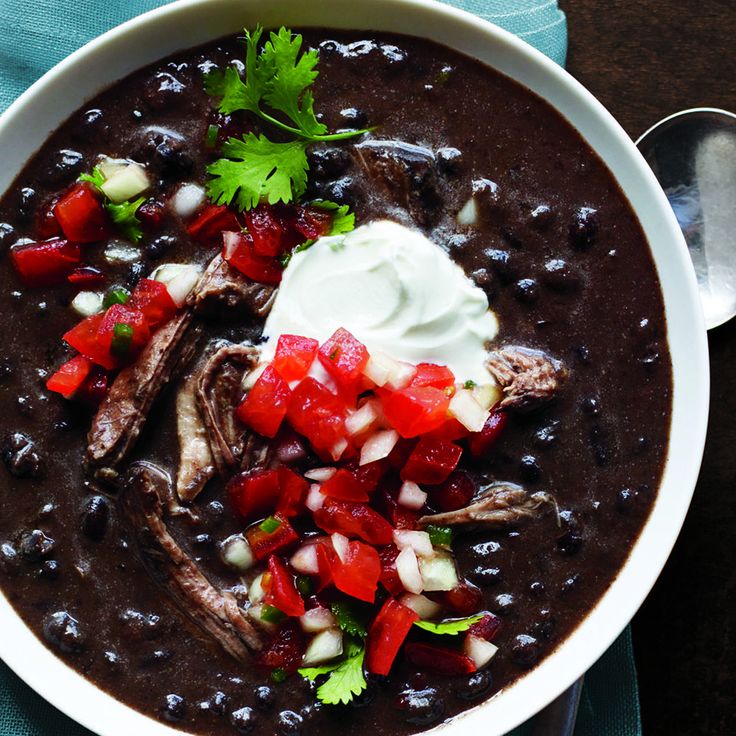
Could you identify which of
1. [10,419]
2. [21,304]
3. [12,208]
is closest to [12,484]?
[10,419]

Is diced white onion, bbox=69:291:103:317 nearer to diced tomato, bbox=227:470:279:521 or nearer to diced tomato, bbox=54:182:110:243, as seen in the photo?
diced tomato, bbox=54:182:110:243

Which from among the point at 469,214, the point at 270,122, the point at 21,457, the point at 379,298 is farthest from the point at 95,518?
the point at 469,214

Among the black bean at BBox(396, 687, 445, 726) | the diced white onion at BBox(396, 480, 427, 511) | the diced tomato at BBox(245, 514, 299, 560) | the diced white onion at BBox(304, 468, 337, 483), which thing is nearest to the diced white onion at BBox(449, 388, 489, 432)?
the diced white onion at BBox(396, 480, 427, 511)

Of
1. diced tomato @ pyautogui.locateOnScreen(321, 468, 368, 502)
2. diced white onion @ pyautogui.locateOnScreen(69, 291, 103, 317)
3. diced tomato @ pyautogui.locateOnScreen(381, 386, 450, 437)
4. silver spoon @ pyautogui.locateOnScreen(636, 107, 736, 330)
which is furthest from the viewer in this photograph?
silver spoon @ pyautogui.locateOnScreen(636, 107, 736, 330)

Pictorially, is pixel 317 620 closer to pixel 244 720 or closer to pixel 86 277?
pixel 244 720

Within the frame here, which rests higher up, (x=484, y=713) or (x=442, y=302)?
(x=442, y=302)

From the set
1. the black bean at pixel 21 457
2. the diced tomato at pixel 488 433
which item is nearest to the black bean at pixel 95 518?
the black bean at pixel 21 457

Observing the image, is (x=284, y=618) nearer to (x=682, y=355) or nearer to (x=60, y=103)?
(x=682, y=355)
